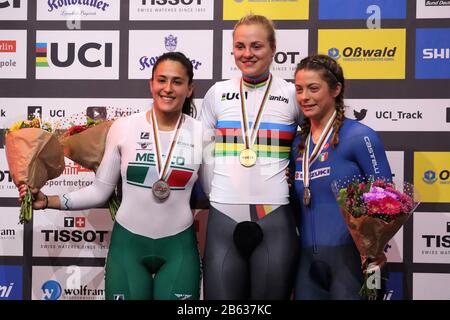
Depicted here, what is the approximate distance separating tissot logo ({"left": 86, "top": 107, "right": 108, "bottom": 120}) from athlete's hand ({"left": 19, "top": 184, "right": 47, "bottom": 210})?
0.72 meters

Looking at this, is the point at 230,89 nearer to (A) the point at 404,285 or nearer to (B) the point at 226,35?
(B) the point at 226,35

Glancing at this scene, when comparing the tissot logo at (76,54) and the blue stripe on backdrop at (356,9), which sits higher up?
the blue stripe on backdrop at (356,9)

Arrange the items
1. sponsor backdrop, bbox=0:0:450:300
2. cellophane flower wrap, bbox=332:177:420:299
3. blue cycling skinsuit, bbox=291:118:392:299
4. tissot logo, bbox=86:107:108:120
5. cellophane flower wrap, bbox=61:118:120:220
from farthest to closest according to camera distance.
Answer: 1. tissot logo, bbox=86:107:108:120
2. sponsor backdrop, bbox=0:0:450:300
3. cellophane flower wrap, bbox=61:118:120:220
4. blue cycling skinsuit, bbox=291:118:392:299
5. cellophane flower wrap, bbox=332:177:420:299

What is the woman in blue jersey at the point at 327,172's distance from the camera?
2752mm

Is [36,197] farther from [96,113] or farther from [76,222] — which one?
[96,113]

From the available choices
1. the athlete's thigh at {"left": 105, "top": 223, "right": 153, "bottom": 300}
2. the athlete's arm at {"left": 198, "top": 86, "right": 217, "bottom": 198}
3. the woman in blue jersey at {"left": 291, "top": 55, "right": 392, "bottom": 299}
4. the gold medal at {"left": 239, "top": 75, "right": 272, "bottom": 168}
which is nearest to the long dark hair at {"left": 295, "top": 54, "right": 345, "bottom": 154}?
the woman in blue jersey at {"left": 291, "top": 55, "right": 392, "bottom": 299}

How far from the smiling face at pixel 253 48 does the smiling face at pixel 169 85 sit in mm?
300

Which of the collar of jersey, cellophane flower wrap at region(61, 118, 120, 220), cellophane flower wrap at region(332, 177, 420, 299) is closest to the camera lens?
cellophane flower wrap at region(332, 177, 420, 299)

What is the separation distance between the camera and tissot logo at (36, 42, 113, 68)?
3.57 metres

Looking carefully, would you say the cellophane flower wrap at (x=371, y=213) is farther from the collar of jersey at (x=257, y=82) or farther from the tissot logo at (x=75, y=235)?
the tissot logo at (x=75, y=235)

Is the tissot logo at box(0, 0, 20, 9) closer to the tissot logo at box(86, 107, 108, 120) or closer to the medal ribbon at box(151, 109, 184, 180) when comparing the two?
the tissot logo at box(86, 107, 108, 120)

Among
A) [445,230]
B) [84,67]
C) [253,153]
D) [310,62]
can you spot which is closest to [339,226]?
[253,153]

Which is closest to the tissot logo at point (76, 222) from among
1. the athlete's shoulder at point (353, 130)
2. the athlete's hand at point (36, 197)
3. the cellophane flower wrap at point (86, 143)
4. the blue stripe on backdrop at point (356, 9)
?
the cellophane flower wrap at point (86, 143)

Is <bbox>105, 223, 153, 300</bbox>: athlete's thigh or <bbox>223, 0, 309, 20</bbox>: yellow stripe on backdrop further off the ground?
<bbox>223, 0, 309, 20</bbox>: yellow stripe on backdrop
